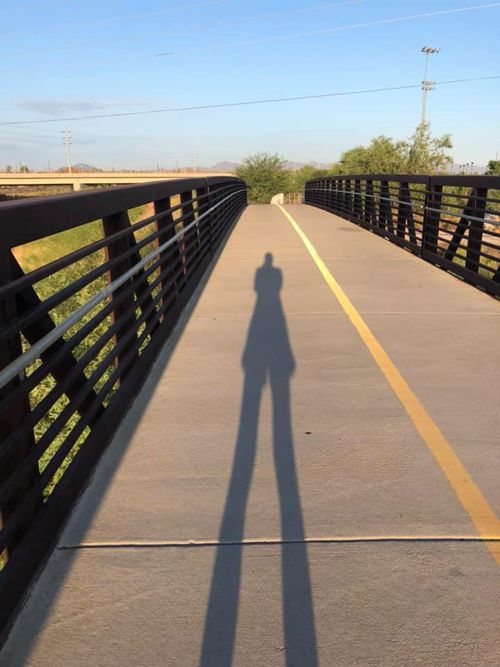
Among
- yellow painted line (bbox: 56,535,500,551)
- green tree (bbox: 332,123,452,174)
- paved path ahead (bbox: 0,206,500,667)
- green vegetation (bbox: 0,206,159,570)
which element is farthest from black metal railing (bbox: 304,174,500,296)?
green tree (bbox: 332,123,452,174)

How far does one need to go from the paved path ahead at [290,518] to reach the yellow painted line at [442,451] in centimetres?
1

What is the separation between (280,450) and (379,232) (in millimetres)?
11634

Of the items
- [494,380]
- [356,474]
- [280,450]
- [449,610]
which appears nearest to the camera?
[449,610]

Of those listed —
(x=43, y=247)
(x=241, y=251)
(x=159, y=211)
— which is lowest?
(x=43, y=247)

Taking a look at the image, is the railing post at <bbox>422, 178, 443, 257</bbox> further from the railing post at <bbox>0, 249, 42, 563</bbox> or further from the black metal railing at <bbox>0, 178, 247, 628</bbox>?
the railing post at <bbox>0, 249, 42, 563</bbox>

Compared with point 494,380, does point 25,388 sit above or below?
above

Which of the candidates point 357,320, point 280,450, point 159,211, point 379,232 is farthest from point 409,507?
point 379,232

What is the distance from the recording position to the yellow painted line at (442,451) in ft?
9.12

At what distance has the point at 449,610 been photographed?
2.25 metres

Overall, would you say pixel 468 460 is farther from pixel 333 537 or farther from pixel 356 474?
pixel 333 537

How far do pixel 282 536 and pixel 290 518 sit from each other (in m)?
0.15

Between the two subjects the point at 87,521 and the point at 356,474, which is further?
the point at 356,474

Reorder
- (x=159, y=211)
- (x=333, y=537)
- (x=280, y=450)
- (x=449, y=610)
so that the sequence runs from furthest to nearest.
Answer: (x=159, y=211) < (x=280, y=450) < (x=333, y=537) < (x=449, y=610)

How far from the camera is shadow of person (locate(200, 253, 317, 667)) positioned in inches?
83.4
